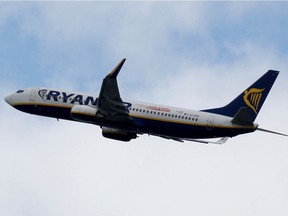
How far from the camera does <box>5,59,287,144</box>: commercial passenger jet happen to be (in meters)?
65.6

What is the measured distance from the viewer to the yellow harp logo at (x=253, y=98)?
217ft

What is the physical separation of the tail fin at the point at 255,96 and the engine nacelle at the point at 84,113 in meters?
12.5

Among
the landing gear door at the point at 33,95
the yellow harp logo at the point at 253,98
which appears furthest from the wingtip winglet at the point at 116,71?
the landing gear door at the point at 33,95

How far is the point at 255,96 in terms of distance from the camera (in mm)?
66312

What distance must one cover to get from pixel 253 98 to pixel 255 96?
25 cm

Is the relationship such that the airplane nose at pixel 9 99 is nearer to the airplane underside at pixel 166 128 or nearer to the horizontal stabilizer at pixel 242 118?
the airplane underside at pixel 166 128

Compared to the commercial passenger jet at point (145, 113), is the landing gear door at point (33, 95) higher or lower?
higher

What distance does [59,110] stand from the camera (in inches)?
2879

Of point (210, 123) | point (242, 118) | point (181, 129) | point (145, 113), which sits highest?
point (145, 113)

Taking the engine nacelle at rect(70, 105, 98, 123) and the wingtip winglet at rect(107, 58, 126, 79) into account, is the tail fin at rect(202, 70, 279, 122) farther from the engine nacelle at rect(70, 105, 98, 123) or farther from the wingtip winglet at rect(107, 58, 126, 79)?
the engine nacelle at rect(70, 105, 98, 123)

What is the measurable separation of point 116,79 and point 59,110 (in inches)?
401

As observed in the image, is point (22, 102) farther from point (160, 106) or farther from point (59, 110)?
point (160, 106)

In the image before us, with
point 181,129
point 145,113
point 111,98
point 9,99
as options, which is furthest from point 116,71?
point 9,99

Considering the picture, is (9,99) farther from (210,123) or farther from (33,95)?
(210,123)
